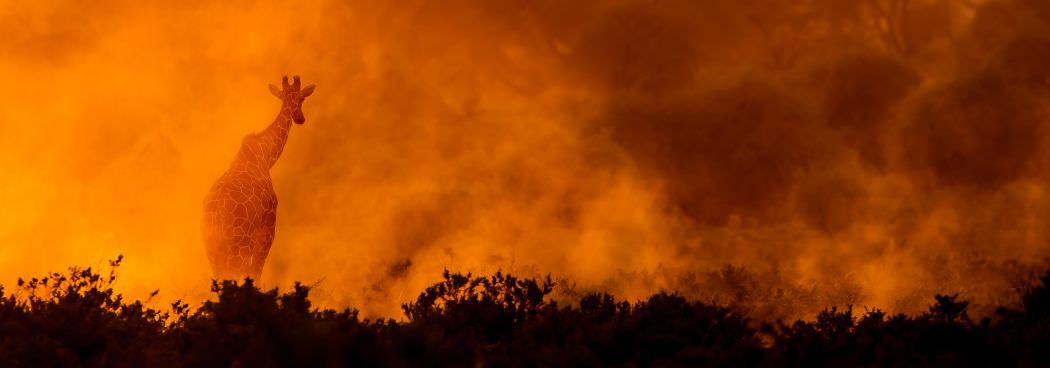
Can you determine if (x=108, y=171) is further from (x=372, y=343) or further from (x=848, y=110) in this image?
(x=372, y=343)

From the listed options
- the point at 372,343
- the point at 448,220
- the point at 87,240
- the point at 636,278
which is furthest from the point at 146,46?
the point at 372,343

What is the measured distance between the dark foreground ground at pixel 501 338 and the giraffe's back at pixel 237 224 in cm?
429

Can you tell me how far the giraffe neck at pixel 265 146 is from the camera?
32.1 feet

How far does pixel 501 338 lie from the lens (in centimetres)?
487

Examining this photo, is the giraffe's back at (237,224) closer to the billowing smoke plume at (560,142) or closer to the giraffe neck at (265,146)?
the giraffe neck at (265,146)

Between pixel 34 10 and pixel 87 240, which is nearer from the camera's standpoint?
pixel 87 240

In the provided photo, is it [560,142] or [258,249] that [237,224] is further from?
[560,142]

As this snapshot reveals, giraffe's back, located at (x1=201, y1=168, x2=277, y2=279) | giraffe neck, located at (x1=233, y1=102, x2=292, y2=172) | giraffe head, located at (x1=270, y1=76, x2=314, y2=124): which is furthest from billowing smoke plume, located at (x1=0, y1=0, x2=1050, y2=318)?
giraffe head, located at (x1=270, y1=76, x2=314, y2=124)

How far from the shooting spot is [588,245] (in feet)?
38.8

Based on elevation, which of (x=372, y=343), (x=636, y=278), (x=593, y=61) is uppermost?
(x=593, y=61)

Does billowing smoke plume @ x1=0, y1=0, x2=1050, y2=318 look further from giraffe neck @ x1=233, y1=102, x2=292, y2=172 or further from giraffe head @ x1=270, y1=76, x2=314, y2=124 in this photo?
giraffe head @ x1=270, y1=76, x2=314, y2=124

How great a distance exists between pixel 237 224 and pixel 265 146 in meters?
1.07

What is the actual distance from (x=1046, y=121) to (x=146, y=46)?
11701mm

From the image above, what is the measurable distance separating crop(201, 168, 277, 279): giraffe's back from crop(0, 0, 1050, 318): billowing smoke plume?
2165 mm
